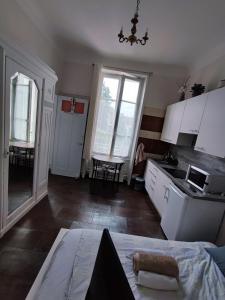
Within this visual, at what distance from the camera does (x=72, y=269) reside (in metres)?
1.17

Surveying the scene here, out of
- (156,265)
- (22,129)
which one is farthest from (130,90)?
(156,265)

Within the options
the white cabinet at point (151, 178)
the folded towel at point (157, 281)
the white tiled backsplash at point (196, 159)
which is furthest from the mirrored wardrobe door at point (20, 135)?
the white tiled backsplash at point (196, 159)

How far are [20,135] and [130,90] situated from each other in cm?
297

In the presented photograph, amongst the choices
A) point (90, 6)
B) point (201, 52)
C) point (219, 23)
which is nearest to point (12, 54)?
point (90, 6)

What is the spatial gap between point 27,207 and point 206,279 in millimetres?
2376

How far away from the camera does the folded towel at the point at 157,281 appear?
1101 millimetres

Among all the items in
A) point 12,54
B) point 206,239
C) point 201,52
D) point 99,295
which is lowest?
point 206,239

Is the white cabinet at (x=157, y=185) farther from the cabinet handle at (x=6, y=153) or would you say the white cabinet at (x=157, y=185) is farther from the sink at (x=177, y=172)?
the cabinet handle at (x=6, y=153)

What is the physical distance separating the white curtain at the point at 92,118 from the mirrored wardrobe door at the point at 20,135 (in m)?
1.75

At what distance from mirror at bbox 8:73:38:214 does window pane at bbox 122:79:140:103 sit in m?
2.47

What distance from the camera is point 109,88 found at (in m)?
4.37

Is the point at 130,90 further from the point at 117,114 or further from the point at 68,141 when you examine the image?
the point at 68,141

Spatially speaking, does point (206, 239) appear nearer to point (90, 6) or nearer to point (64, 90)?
point (90, 6)

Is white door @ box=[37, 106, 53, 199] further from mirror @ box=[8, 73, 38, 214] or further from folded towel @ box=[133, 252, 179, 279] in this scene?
folded towel @ box=[133, 252, 179, 279]
